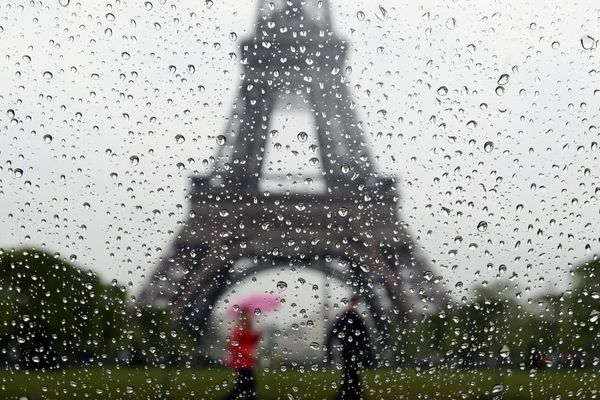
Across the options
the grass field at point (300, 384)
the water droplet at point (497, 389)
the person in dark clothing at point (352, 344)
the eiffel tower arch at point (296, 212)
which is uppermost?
the eiffel tower arch at point (296, 212)

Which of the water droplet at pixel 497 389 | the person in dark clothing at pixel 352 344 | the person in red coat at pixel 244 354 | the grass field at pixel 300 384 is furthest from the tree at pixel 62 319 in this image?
the water droplet at pixel 497 389

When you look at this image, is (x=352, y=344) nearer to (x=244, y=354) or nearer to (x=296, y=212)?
(x=244, y=354)

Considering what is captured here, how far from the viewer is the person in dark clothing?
1.41 m

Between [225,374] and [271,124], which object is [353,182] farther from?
[225,374]

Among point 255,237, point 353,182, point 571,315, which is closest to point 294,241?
point 255,237

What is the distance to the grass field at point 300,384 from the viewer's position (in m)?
1.38

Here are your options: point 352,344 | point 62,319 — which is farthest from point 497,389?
point 62,319

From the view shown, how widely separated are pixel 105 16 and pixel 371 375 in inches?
41.6

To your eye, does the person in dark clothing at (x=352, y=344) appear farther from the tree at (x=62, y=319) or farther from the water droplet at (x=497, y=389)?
the tree at (x=62, y=319)

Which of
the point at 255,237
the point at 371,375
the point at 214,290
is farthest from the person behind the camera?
the point at 255,237

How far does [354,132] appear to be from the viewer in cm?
160

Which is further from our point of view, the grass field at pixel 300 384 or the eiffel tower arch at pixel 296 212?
the eiffel tower arch at pixel 296 212

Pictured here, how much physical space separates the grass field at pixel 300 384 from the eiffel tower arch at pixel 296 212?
13cm

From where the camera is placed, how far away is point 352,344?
1.43 metres
